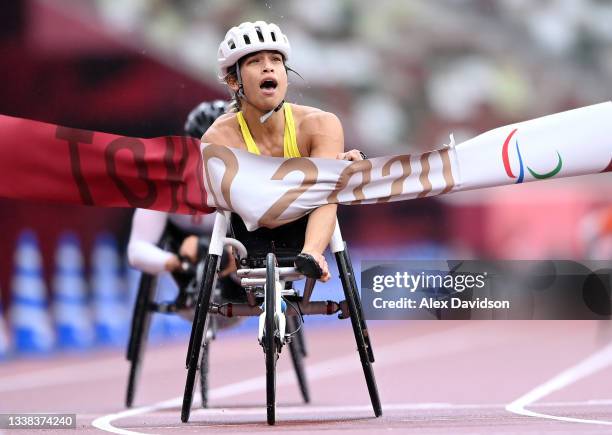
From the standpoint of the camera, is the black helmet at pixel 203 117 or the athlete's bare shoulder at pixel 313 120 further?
the black helmet at pixel 203 117

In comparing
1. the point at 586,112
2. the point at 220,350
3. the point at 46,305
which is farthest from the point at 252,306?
the point at 220,350

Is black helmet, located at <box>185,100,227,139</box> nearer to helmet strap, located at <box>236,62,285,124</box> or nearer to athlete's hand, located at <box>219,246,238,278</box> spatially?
athlete's hand, located at <box>219,246,238,278</box>

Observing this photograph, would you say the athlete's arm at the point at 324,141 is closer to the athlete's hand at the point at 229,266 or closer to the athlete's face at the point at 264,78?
the athlete's face at the point at 264,78

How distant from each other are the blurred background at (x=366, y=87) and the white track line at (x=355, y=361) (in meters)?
0.96

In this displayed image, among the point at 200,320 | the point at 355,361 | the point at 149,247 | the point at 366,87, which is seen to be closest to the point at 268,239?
the point at 200,320

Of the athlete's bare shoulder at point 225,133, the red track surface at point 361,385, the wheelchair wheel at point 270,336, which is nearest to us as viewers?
the wheelchair wheel at point 270,336

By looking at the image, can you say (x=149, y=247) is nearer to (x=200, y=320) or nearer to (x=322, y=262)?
(x=200, y=320)

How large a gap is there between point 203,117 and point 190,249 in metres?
0.78

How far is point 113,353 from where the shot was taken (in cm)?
1413

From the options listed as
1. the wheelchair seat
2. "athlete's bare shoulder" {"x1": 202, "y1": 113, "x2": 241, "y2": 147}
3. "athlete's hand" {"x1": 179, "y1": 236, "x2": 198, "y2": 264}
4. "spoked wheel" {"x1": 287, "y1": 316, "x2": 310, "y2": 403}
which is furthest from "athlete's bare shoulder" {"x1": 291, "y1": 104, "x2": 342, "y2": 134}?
"athlete's hand" {"x1": 179, "y1": 236, "x2": 198, "y2": 264}

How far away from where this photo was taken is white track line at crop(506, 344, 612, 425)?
274 inches

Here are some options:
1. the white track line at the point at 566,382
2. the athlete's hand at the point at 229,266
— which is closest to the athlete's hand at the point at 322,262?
the white track line at the point at 566,382

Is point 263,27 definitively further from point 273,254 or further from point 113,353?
point 113,353

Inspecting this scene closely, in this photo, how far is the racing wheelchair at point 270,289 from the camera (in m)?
6.42
